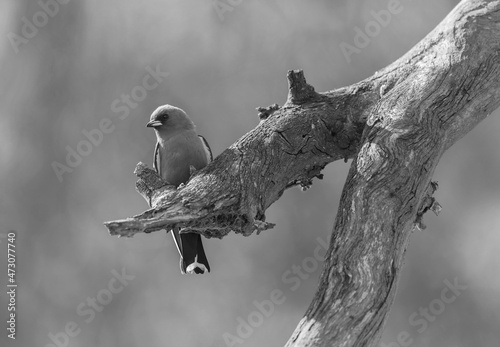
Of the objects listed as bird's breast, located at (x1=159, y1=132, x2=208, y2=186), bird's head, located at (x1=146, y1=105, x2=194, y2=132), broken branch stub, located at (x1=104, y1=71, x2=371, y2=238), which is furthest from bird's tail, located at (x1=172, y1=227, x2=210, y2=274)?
bird's head, located at (x1=146, y1=105, x2=194, y2=132)

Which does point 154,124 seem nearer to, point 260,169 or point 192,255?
point 192,255

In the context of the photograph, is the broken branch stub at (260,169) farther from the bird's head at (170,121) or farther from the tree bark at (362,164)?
the bird's head at (170,121)

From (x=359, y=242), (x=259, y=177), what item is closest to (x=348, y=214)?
(x=359, y=242)

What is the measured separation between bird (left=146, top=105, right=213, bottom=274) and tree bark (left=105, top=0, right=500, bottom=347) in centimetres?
82

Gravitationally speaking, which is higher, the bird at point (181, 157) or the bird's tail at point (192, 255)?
the bird at point (181, 157)

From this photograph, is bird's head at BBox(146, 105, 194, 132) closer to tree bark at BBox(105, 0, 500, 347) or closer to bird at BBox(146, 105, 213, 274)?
bird at BBox(146, 105, 213, 274)

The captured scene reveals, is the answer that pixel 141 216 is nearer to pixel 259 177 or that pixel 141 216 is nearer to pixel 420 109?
pixel 259 177

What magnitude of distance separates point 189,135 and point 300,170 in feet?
4.98

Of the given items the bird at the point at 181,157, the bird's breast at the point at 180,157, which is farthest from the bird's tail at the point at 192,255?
the bird's breast at the point at 180,157

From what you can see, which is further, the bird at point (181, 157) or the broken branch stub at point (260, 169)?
the bird at point (181, 157)

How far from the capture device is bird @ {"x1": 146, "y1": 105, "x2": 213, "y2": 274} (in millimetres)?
6387

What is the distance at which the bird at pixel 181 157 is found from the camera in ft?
21.0

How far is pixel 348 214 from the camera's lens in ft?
16.5

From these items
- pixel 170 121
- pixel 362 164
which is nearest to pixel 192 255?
pixel 170 121
